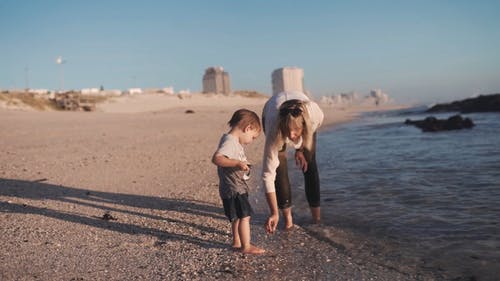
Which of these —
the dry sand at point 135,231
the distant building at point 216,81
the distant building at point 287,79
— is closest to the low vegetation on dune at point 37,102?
the dry sand at point 135,231

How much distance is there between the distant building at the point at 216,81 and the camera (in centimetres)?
8556

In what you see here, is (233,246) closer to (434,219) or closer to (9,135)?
(434,219)

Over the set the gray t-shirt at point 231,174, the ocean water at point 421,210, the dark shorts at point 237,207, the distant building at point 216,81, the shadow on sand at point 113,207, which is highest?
the distant building at point 216,81

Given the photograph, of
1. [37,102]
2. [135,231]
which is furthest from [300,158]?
[37,102]

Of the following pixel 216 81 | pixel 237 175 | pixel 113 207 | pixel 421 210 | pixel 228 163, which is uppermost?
pixel 216 81

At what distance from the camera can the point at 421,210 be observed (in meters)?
4.33

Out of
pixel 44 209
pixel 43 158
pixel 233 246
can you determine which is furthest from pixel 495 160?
pixel 43 158

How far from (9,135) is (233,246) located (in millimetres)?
11913

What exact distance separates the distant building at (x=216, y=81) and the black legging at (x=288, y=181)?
3200 inches

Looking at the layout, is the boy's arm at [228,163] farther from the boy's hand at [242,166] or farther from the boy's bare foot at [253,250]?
the boy's bare foot at [253,250]

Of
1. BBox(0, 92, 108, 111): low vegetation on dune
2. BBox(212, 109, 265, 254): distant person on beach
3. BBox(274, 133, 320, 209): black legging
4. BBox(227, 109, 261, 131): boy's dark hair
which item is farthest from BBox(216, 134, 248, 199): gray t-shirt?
BBox(0, 92, 108, 111): low vegetation on dune

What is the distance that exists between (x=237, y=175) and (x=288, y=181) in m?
0.87

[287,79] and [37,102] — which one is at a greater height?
[37,102]

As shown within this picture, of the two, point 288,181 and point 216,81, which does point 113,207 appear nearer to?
point 288,181
